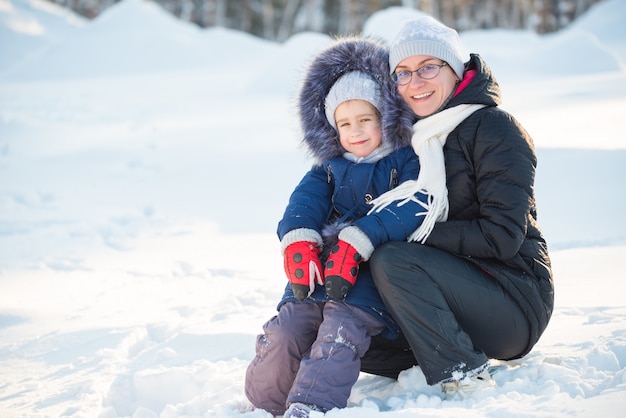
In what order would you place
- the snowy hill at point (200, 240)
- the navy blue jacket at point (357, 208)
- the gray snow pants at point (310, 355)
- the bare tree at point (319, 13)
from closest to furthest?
1. the gray snow pants at point (310, 355)
2. the navy blue jacket at point (357, 208)
3. the snowy hill at point (200, 240)
4. the bare tree at point (319, 13)

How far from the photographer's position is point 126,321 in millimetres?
3340

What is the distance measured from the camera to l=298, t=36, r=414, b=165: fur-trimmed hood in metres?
2.45

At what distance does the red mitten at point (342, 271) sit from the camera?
2.13 metres

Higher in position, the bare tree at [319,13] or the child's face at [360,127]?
the bare tree at [319,13]

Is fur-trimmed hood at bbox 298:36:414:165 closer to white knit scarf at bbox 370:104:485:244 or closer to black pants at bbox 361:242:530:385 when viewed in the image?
white knit scarf at bbox 370:104:485:244

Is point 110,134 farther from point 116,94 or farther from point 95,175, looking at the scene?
point 116,94

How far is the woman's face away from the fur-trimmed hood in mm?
44

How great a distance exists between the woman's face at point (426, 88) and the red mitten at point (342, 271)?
0.61 meters

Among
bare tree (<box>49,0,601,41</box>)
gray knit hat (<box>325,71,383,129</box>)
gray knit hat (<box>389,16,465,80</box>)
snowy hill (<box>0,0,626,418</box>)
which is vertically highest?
bare tree (<box>49,0,601,41</box>)

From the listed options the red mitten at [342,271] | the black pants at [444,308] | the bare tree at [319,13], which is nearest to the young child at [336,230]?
the red mitten at [342,271]

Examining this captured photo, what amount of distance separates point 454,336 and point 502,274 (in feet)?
0.88

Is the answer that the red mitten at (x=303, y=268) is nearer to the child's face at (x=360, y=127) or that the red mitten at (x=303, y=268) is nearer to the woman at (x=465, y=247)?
the woman at (x=465, y=247)

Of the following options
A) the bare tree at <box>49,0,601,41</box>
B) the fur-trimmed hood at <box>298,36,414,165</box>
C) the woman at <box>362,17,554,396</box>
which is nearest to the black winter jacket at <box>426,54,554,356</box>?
the woman at <box>362,17,554,396</box>

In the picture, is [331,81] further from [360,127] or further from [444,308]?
[444,308]
